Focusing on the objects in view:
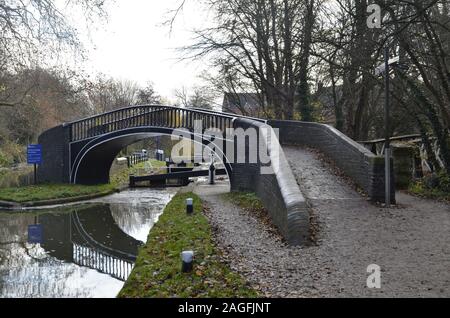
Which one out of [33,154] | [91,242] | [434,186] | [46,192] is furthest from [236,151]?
[33,154]

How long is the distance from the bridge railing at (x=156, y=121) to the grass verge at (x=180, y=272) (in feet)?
26.6

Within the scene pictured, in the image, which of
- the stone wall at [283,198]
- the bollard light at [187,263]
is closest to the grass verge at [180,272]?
the bollard light at [187,263]

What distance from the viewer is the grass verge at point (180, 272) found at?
4.93 meters

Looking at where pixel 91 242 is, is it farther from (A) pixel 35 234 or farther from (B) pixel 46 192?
(B) pixel 46 192

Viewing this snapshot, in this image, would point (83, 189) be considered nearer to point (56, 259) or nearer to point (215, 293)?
point (56, 259)

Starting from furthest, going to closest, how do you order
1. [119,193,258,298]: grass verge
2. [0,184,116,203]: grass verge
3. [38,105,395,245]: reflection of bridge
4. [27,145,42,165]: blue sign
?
[27,145,42,165]: blue sign
[0,184,116,203]: grass verge
[38,105,395,245]: reflection of bridge
[119,193,258,298]: grass verge

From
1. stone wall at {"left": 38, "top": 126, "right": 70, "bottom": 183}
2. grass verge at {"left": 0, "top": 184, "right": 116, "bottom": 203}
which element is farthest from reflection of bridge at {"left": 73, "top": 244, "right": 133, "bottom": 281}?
stone wall at {"left": 38, "top": 126, "right": 70, "bottom": 183}

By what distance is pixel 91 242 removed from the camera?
10.6 meters

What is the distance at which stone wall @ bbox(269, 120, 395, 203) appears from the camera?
9.08 metres

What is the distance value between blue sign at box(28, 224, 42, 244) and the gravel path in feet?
14.8

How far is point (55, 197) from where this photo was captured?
56.4 ft

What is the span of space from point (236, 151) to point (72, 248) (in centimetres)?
693

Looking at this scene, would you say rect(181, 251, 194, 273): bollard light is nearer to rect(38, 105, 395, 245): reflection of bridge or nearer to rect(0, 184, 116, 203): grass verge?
rect(38, 105, 395, 245): reflection of bridge
